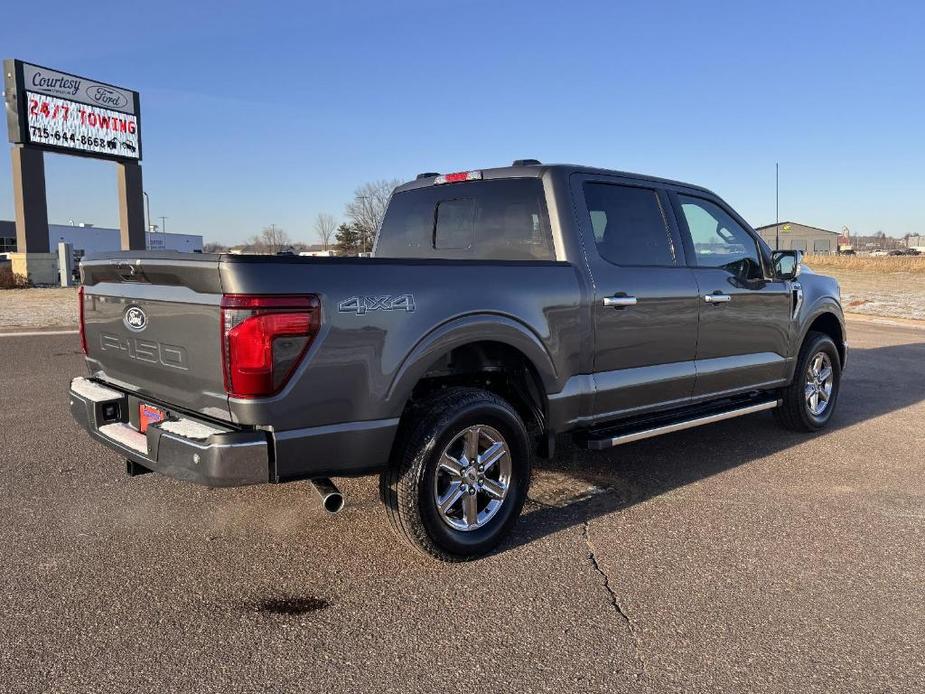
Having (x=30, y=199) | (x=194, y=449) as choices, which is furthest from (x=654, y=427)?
(x=30, y=199)

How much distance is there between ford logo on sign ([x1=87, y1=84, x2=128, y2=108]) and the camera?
111 feet

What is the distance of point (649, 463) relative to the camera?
210 inches

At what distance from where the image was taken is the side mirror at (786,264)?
5.76 meters

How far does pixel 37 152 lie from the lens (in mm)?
33844

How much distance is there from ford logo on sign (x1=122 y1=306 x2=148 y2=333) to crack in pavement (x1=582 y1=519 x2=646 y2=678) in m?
2.44

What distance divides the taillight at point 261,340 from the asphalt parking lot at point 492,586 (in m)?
0.97

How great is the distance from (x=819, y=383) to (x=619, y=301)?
3.06 metres

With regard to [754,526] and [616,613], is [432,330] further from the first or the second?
[754,526]

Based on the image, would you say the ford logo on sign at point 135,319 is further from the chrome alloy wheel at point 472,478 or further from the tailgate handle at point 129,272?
the chrome alloy wheel at point 472,478

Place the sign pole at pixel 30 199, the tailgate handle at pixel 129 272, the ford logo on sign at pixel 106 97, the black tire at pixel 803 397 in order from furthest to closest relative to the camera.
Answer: the ford logo on sign at pixel 106 97 → the sign pole at pixel 30 199 → the black tire at pixel 803 397 → the tailgate handle at pixel 129 272

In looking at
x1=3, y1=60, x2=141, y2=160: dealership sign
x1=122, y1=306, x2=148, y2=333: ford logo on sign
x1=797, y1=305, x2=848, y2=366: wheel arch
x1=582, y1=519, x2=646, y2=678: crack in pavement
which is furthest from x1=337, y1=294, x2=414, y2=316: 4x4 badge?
x1=3, y1=60, x2=141, y2=160: dealership sign

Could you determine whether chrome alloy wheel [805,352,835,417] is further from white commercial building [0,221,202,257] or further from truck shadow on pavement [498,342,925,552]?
white commercial building [0,221,202,257]

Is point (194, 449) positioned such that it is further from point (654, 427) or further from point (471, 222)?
point (654, 427)

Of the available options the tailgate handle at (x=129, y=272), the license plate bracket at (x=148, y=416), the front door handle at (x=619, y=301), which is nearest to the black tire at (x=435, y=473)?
the front door handle at (x=619, y=301)
